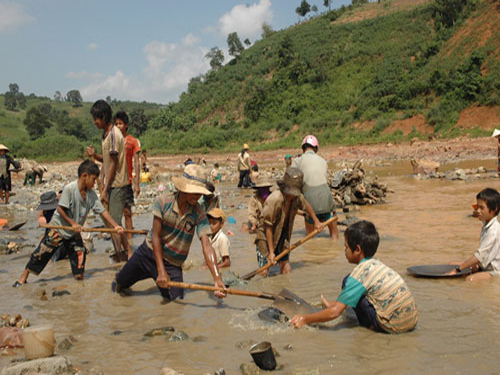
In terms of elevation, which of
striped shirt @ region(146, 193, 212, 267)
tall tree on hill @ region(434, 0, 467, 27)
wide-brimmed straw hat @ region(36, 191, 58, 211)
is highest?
tall tree on hill @ region(434, 0, 467, 27)

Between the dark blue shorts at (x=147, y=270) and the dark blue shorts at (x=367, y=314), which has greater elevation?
the dark blue shorts at (x=147, y=270)

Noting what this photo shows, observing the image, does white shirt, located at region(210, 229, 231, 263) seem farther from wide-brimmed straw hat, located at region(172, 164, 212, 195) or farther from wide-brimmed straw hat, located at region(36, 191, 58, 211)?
wide-brimmed straw hat, located at region(36, 191, 58, 211)

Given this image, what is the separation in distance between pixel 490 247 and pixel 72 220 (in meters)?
4.39

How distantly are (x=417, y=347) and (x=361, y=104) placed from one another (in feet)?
122

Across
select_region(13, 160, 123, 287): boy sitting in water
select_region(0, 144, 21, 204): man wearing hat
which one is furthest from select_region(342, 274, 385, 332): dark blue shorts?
select_region(0, 144, 21, 204): man wearing hat

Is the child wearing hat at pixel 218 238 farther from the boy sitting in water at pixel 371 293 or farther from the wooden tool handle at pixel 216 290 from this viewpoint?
the boy sitting in water at pixel 371 293

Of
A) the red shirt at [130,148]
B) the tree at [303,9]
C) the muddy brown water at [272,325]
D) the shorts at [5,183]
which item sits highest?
the tree at [303,9]

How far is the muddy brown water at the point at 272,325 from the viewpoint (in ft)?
10.3

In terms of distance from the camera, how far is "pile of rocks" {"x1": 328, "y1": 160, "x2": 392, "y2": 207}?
10.2m

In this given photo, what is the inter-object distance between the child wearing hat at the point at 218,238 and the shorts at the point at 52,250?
154cm

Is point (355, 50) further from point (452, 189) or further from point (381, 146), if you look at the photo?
point (452, 189)

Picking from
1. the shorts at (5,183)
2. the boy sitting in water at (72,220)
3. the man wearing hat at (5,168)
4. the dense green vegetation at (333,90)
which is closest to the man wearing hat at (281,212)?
the boy sitting in water at (72,220)

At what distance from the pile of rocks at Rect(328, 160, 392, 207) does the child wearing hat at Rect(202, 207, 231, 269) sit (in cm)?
494

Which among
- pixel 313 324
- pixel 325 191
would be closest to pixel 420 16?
pixel 325 191
